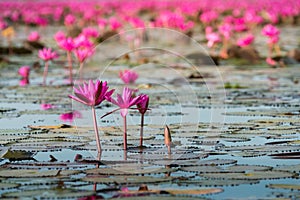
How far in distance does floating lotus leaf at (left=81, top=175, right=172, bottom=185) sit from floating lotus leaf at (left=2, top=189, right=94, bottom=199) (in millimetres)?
198

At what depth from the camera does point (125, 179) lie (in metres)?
3.19

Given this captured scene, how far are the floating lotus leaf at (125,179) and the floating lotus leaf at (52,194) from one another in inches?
7.8

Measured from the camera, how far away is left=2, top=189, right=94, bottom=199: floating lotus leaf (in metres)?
2.89

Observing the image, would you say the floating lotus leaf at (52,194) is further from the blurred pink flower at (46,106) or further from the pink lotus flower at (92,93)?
the blurred pink flower at (46,106)

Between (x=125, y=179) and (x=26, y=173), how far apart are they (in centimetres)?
46

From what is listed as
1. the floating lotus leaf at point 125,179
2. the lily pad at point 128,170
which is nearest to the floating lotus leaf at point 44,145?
the lily pad at point 128,170

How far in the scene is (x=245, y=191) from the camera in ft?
9.95

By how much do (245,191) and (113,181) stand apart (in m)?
0.55

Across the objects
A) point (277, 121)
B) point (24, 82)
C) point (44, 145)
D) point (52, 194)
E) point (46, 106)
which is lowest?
point (52, 194)

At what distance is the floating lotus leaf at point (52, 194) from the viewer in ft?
9.50

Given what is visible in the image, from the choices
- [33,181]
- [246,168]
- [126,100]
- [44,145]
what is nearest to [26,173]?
[33,181]

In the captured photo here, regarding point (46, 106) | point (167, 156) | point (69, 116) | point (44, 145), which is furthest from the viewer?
point (46, 106)

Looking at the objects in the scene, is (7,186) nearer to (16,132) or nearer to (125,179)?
(125,179)

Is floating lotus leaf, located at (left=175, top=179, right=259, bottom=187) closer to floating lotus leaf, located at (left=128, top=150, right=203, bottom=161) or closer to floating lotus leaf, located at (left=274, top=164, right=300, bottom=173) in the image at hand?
floating lotus leaf, located at (left=274, top=164, right=300, bottom=173)
